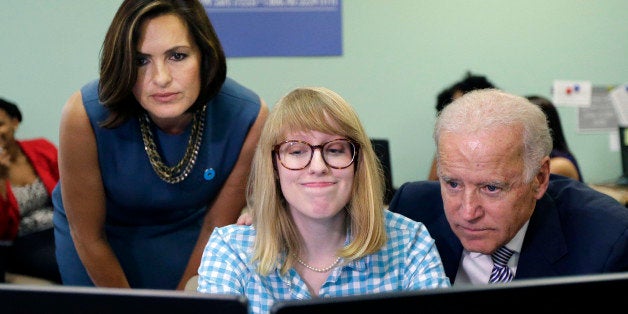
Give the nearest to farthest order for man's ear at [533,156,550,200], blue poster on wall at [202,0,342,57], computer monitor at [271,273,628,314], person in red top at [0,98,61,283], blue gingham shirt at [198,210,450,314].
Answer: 1. computer monitor at [271,273,628,314]
2. blue gingham shirt at [198,210,450,314]
3. man's ear at [533,156,550,200]
4. person in red top at [0,98,61,283]
5. blue poster on wall at [202,0,342,57]

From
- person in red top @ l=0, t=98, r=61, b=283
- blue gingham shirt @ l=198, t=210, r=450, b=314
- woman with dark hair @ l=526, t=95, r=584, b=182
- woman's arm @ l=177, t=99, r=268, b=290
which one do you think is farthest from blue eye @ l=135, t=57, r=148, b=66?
person in red top @ l=0, t=98, r=61, b=283

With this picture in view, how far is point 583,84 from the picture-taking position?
417cm

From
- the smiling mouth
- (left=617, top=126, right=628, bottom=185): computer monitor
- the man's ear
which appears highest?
the smiling mouth

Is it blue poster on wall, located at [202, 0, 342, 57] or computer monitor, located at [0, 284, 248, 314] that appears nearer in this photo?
computer monitor, located at [0, 284, 248, 314]

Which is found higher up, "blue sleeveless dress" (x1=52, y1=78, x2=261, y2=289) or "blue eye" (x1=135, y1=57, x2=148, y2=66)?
"blue eye" (x1=135, y1=57, x2=148, y2=66)

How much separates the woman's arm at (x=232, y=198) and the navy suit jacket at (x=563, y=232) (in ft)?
1.59

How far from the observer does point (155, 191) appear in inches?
75.1

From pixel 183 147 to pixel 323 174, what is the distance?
68 centimetres

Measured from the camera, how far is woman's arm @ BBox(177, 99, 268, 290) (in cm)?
193

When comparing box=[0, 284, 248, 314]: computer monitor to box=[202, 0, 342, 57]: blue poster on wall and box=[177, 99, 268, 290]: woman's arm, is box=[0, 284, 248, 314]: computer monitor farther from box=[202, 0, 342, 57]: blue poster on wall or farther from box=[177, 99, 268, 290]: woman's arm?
box=[202, 0, 342, 57]: blue poster on wall

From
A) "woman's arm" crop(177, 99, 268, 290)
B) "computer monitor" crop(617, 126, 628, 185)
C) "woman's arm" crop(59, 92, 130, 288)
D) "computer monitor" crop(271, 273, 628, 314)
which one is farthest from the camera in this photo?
"computer monitor" crop(617, 126, 628, 185)

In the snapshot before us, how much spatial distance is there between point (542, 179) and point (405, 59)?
254 cm

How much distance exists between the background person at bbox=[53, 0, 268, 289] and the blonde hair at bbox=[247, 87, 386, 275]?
0.42 metres

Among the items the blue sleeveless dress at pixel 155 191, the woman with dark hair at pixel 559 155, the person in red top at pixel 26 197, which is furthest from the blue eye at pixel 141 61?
the person in red top at pixel 26 197
